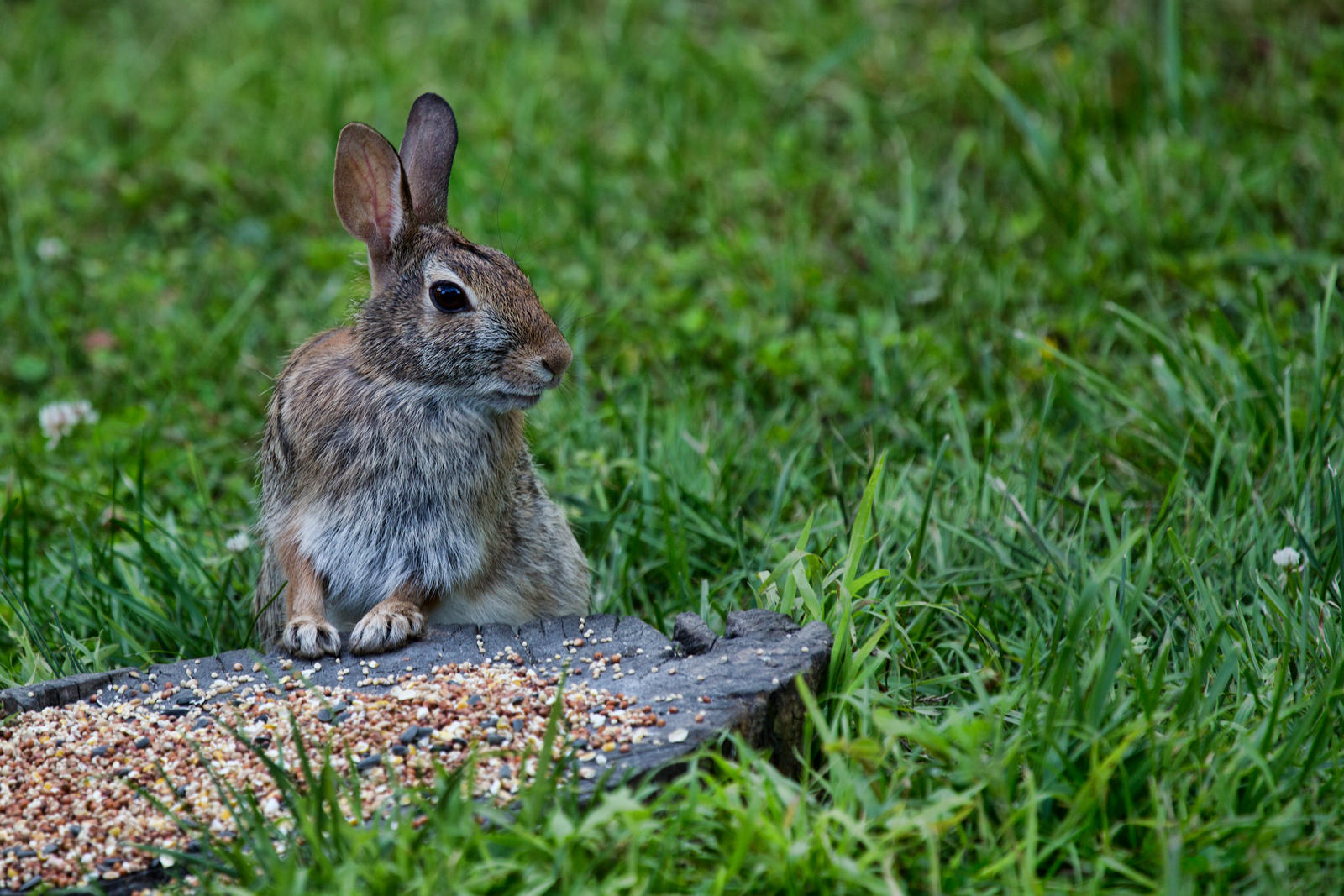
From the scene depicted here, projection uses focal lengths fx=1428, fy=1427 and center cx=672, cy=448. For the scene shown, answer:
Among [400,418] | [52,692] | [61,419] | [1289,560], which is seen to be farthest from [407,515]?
[1289,560]

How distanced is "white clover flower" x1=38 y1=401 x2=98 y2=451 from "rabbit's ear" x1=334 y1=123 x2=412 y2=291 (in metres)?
1.72

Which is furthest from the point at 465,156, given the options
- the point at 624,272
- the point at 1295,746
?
the point at 1295,746

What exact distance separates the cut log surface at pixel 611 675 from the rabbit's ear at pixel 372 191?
1.04 meters

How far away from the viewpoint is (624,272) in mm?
6008

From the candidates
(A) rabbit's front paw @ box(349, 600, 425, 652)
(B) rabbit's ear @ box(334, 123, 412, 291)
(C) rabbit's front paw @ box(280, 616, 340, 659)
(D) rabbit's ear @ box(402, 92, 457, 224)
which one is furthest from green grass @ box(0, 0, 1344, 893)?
(D) rabbit's ear @ box(402, 92, 457, 224)

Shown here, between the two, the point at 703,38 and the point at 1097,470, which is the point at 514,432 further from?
the point at 703,38

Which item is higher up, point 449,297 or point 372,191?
point 372,191

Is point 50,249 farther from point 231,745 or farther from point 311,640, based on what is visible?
point 231,745

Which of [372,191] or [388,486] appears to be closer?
[388,486]

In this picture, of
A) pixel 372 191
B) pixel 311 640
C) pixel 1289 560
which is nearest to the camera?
pixel 311 640

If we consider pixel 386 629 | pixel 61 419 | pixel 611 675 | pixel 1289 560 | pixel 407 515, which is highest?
pixel 61 419

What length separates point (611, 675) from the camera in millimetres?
3266

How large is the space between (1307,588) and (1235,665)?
0.37 metres

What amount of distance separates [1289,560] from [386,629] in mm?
2264
